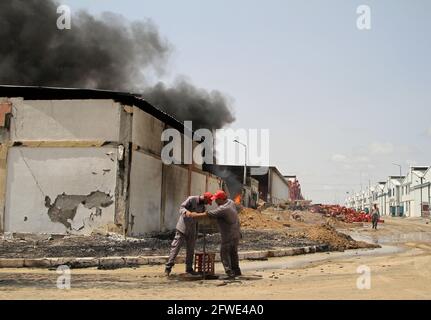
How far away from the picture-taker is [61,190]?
14.0 meters

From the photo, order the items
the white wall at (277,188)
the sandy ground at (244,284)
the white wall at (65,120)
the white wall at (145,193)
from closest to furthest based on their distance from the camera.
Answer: the sandy ground at (244,284) < the white wall at (65,120) < the white wall at (145,193) < the white wall at (277,188)

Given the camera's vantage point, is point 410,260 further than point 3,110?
→ No

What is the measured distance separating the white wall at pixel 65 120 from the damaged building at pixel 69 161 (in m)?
0.03

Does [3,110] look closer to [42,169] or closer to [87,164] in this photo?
[42,169]

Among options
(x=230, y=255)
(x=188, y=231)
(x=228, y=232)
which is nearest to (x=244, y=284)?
(x=230, y=255)

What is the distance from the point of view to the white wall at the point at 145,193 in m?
14.5

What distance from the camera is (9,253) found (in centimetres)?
1121

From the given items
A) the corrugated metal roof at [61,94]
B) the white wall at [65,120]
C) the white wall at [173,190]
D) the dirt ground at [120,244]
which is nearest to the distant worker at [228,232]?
the dirt ground at [120,244]

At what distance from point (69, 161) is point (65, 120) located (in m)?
1.31

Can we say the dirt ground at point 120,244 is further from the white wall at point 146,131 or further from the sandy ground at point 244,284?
the white wall at point 146,131

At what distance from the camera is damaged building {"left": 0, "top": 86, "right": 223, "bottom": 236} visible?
45.5 feet
